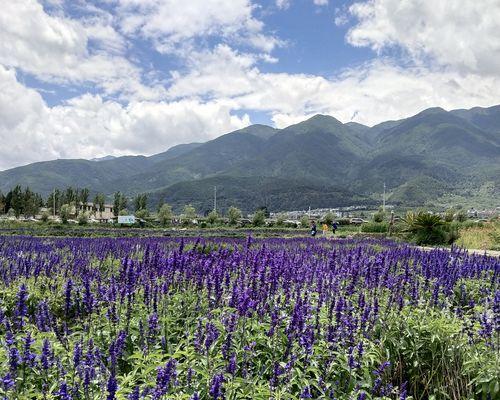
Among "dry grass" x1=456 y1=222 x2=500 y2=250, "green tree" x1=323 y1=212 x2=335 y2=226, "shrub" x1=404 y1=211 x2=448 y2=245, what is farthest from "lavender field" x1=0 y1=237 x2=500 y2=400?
"green tree" x1=323 y1=212 x2=335 y2=226

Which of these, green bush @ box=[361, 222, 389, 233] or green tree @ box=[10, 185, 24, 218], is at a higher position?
green tree @ box=[10, 185, 24, 218]

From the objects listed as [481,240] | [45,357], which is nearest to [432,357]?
[45,357]

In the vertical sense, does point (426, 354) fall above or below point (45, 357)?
below

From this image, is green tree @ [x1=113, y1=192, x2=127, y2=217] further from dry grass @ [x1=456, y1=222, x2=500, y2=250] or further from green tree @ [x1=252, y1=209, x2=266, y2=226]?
dry grass @ [x1=456, y1=222, x2=500, y2=250]

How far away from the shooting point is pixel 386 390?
4.20m

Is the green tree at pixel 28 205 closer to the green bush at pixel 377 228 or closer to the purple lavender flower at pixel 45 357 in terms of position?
the green bush at pixel 377 228

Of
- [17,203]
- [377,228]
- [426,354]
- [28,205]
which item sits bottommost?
[426,354]

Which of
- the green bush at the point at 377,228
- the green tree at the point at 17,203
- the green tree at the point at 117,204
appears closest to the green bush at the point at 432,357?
the green bush at the point at 377,228

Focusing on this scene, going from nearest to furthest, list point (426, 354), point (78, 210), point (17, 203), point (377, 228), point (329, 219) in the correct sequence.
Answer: point (426, 354) < point (377, 228) < point (329, 219) < point (17, 203) < point (78, 210)

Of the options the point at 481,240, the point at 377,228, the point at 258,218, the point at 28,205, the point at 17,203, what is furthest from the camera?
the point at 28,205

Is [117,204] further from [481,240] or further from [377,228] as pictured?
[481,240]

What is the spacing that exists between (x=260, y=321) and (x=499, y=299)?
304 cm

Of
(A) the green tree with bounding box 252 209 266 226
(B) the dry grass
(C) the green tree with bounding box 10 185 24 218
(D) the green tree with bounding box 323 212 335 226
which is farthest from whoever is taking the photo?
(C) the green tree with bounding box 10 185 24 218

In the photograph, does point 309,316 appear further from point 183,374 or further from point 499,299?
point 499,299
